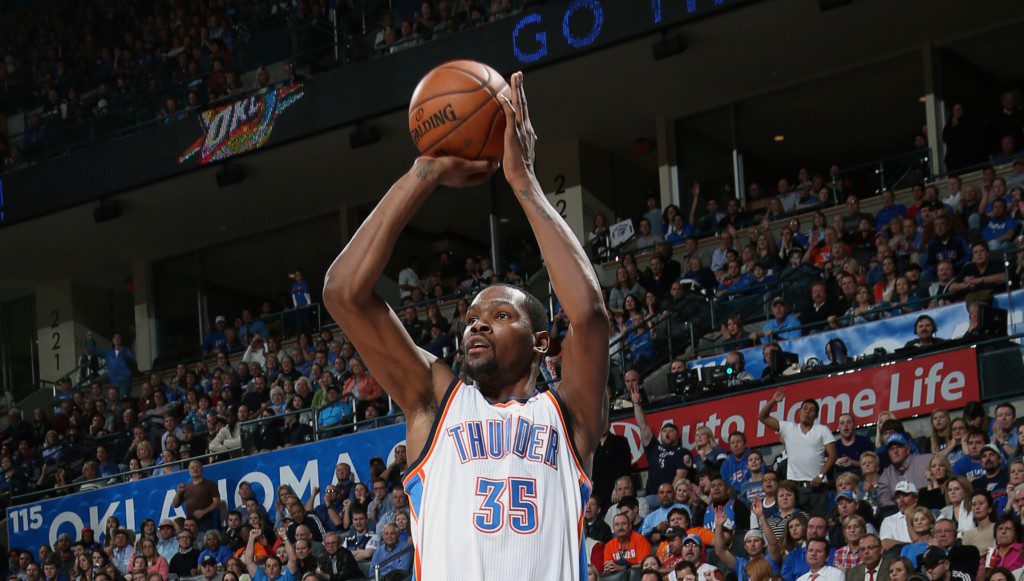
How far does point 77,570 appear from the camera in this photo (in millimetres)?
16344

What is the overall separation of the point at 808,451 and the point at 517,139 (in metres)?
8.48

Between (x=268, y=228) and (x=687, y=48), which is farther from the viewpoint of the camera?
(x=268, y=228)

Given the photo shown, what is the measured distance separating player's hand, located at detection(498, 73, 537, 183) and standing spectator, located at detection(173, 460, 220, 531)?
12979 mm

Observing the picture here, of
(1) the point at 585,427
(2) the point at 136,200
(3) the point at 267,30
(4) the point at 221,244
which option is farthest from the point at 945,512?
(4) the point at 221,244

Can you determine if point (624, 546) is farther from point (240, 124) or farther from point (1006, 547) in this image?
point (240, 124)

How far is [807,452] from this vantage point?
11875 millimetres

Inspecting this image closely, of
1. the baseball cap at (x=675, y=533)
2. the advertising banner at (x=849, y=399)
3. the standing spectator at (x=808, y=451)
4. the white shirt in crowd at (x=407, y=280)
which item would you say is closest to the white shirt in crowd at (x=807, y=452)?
the standing spectator at (x=808, y=451)

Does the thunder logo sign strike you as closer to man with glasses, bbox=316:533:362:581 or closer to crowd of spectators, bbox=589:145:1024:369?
crowd of spectators, bbox=589:145:1024:369

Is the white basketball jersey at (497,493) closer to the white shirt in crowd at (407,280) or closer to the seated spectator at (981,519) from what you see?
the seated spectator at (981,519)

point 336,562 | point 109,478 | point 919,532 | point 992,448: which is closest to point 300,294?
point 109,478

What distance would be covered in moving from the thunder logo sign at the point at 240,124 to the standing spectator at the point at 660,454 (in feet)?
30.1

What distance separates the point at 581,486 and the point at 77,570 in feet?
45.5

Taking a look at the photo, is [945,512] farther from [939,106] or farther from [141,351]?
[141,351]

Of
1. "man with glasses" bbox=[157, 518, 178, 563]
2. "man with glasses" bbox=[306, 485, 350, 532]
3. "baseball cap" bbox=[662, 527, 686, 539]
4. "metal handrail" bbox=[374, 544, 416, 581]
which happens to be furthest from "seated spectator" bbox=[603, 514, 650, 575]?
"man with glasses" bbox=[157, 518, 178, 563]
